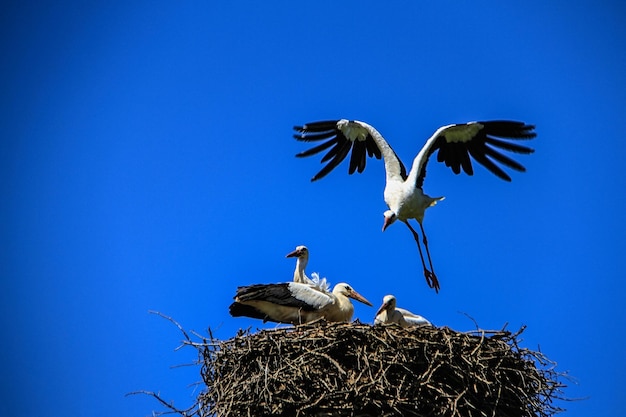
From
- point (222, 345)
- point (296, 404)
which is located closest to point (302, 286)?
point (222, 345)

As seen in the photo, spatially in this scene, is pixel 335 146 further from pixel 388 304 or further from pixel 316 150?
pixel 388 304

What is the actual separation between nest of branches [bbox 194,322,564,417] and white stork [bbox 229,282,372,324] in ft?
3.11

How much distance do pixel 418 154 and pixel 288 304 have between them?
221 centimetres

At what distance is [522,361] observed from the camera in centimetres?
783

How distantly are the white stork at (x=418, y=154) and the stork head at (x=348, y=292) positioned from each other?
0.92m

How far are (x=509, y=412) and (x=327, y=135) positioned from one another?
3.98 metres

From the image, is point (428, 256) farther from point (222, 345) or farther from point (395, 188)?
point (222, 345)

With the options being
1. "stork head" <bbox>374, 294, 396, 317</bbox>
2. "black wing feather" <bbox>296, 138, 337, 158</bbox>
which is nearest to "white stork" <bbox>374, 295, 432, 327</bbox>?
"stork head" <bbox>374, 294, 396, 317</bbox>

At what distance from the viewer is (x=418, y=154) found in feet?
32.7

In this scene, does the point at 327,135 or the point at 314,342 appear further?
the point at 327,135

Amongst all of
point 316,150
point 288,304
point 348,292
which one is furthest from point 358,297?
point 316,150

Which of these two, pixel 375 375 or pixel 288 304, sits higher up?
pixel 288 304

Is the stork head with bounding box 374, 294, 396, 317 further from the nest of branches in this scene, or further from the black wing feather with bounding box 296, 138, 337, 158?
the black wing feather with bounding box 296, 138, 337, 158

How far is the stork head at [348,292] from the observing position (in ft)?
30.9
